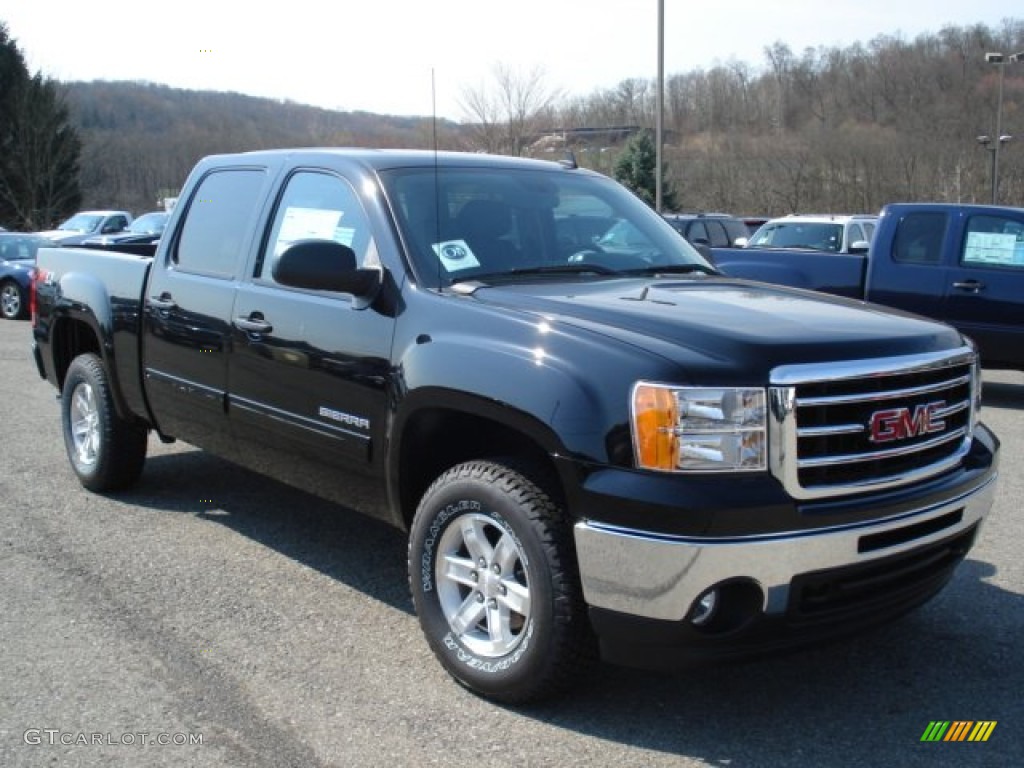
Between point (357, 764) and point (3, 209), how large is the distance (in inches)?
1848

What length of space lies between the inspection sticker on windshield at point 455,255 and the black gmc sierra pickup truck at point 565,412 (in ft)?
0.06

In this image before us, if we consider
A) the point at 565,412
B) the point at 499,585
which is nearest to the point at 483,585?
the point at 499,585

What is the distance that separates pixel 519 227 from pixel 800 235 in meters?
13.1

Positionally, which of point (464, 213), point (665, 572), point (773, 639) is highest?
point (464, 213)

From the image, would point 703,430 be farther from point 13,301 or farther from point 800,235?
point 13,301

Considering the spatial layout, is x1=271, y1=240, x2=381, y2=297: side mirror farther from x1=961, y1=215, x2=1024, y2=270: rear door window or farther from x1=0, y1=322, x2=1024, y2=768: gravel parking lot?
x1=961, y1=215, x2=1024, y2=270: rear door window

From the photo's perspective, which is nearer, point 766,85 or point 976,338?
point 976,338

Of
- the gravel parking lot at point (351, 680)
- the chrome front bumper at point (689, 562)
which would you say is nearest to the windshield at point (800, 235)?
the gravel parking lot at point (351, 680)

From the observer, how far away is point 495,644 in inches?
141

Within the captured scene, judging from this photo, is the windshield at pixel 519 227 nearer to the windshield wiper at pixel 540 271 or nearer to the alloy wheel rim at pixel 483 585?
the windshield wiper at pixel 540 271

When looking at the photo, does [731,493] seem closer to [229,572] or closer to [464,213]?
[464,213]

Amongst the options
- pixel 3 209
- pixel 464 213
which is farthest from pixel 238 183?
pixel 3 209

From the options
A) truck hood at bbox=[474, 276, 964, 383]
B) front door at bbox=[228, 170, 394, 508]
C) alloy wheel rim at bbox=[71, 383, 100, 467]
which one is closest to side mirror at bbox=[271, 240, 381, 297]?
front door at bbox=[228, 170, 394, 508]

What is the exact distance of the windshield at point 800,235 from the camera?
642 inches
